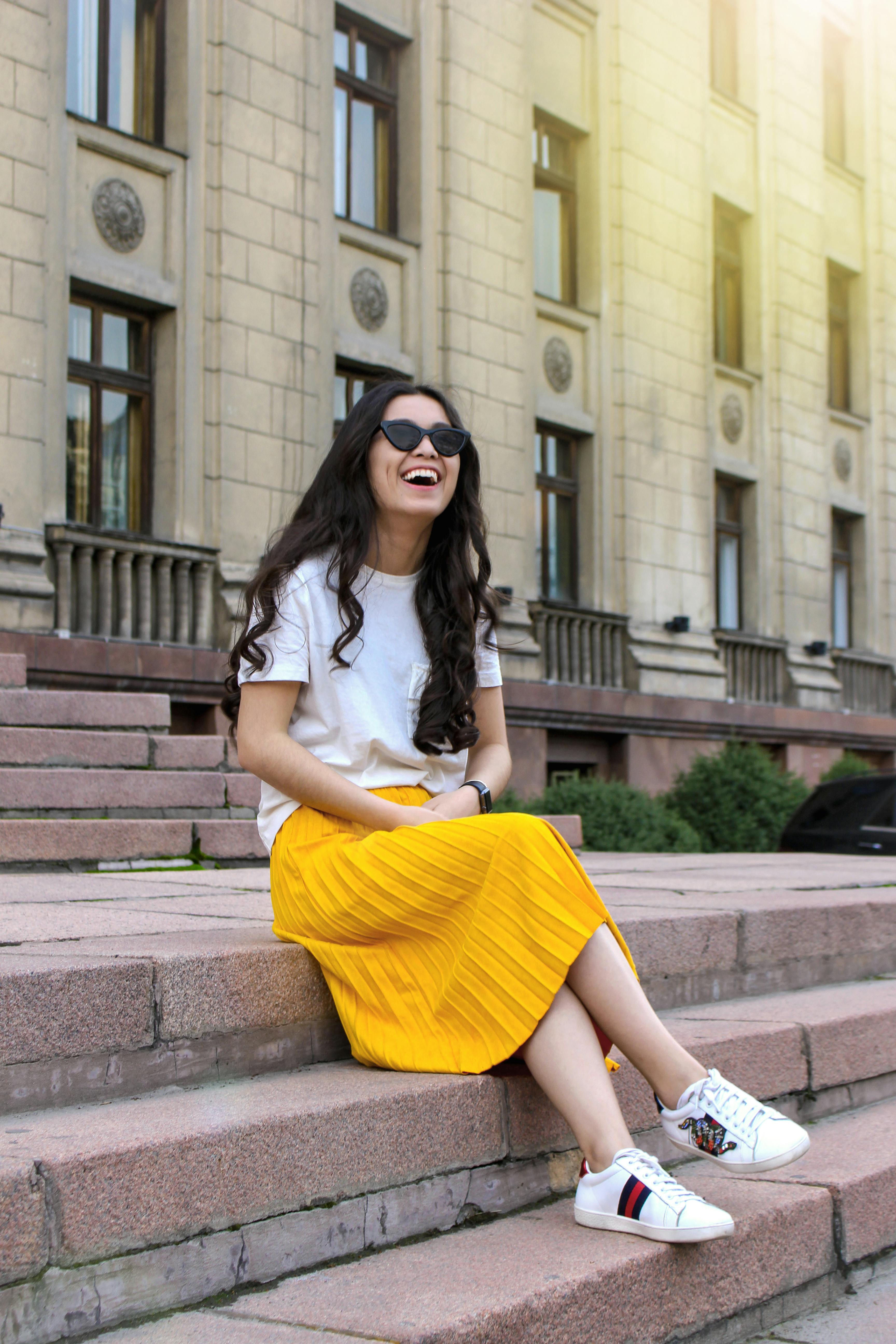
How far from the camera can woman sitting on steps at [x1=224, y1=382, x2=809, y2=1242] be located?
112 inches

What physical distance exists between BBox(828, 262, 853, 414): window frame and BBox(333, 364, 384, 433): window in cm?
964

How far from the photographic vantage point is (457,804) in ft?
11.3

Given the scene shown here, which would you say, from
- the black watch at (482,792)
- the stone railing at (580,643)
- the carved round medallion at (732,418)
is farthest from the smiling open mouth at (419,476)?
the carved round medallion at (732,418)

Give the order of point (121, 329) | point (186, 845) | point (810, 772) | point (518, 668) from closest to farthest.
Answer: point (186, 845), point (121, 329), point (518, 668), point (810, 772)

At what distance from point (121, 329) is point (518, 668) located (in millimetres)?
5027

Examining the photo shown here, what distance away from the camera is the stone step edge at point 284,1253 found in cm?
219

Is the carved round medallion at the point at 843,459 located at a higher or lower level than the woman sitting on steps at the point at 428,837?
higher

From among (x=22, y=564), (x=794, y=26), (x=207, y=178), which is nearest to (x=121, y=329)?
(x=207, y=178)

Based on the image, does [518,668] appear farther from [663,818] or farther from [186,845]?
[186,845]

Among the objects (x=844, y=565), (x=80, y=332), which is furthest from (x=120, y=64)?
(x=844, y=565)

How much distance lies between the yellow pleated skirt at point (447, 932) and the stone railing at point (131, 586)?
7.51 m

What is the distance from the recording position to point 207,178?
1180 centimetres

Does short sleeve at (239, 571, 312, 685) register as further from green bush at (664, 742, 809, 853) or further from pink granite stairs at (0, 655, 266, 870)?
green bush at (664, 742, 809, 853)

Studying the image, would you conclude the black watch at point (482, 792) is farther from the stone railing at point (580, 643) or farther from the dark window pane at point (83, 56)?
the stone railing at point (580, 643)
